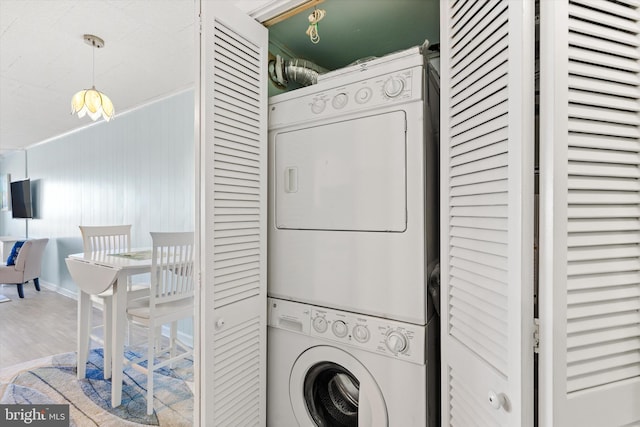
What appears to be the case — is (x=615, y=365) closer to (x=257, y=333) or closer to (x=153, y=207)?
(x=257, y=333)

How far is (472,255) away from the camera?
98 centimetres

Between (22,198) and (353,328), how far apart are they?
7232 millimetres

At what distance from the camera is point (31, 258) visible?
496cm

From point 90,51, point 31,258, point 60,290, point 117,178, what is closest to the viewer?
point 90,51

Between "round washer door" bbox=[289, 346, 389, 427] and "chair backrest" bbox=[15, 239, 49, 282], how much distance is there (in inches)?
212

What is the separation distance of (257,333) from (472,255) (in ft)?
3.40

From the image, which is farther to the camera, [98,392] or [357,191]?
[98,392]

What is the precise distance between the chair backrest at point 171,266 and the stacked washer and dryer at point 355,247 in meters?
0.82

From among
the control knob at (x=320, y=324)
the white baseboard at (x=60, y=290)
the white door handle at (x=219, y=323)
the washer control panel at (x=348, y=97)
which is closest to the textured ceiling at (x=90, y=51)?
the washer control panel at (x=348, y=97)

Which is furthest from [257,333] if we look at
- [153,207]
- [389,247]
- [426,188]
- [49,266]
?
[49,266]

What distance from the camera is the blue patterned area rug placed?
1985mm

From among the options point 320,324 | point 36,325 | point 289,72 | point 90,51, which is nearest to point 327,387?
point 320,324

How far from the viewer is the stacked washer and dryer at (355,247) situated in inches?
48.3

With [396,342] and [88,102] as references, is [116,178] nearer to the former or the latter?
[88,102]
